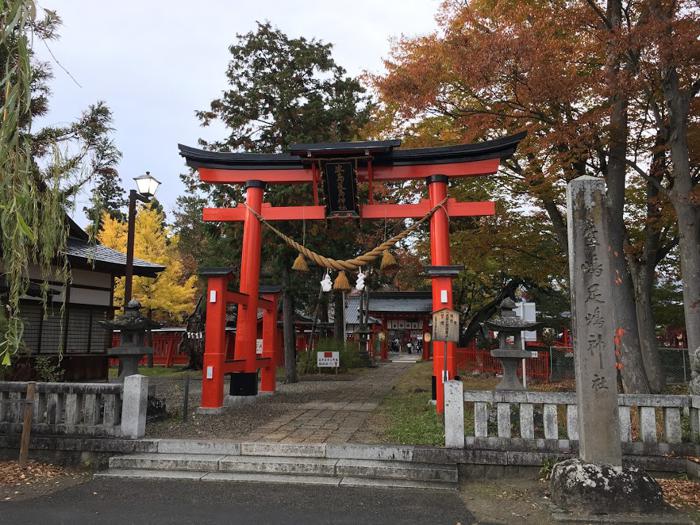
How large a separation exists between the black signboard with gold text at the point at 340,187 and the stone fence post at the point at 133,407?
5740 millimetres

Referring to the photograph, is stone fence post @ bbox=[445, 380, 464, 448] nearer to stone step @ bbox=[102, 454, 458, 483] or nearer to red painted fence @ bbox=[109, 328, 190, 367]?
stone step @ bbox=[102, 454, 458, 483]

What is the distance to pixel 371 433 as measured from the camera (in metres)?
8.11

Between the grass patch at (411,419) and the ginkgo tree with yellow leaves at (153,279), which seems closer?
the grass patch at (411,419)

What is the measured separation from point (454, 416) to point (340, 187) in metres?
6.14

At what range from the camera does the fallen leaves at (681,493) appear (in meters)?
5.43

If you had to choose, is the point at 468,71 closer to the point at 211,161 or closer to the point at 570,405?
the point at 211,161

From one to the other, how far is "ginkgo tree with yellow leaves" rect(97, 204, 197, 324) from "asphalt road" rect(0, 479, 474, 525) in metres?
22.4

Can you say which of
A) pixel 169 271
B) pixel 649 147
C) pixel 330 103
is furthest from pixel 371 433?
pixel 169 271

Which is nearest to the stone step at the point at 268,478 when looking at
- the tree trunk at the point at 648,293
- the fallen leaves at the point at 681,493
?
the fallen leaves at the point at 681,493

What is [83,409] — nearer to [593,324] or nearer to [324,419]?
[324,419]

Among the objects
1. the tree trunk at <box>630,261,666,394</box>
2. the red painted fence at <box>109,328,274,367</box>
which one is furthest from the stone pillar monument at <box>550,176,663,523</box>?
the red painted fence at <box>109,328,274,367</box>

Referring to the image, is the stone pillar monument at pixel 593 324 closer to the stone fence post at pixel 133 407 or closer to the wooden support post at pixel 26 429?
the stone fence post at pixel 133 407

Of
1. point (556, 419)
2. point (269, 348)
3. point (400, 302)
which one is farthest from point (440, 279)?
point (400, 302)

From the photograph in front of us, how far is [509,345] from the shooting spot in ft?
30.7
